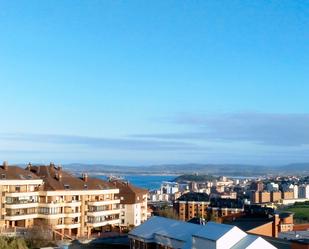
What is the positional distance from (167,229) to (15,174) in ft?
53.7

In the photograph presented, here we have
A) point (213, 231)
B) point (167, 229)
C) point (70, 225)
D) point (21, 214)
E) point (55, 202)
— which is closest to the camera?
point (213, 231)

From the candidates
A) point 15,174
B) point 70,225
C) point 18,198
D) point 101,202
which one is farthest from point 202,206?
point 18,198

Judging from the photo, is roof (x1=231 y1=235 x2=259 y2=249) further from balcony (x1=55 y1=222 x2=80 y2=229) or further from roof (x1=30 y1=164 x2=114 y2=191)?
roof (x1=30 y1=164 x2=114 y2=191)

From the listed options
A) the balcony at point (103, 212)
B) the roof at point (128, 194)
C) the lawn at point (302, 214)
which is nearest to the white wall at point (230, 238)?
the balcony at point (103, 212)

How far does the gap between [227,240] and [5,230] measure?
2028 cm

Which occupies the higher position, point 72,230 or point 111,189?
point 111,189

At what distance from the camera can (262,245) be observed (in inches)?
1012

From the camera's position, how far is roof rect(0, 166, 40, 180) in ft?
144

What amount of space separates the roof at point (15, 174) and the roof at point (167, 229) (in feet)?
41.8

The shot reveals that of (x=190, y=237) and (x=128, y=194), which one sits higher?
(x=128, y=194)

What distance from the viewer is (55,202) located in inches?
1766

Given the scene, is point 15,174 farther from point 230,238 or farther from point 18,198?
point 230,238

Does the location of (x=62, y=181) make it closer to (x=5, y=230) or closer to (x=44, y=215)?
(x=44, y=215)

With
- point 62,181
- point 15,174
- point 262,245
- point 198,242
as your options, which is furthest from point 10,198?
point 262,245
